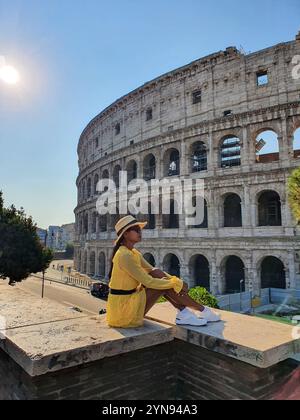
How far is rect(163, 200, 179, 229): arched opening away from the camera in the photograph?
2392cm

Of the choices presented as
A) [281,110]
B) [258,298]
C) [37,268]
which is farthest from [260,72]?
[37,268]

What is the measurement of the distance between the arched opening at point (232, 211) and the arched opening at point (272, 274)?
3.32m

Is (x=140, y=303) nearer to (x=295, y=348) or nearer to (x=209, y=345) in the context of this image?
(x=209, y=345)

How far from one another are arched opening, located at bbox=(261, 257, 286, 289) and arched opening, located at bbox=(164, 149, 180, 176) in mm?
9790

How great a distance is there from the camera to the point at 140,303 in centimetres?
318

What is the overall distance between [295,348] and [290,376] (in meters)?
0.25

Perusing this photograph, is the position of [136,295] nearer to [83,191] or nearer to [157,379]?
[157,379]

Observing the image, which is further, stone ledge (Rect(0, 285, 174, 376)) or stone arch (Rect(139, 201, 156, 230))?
stone arch (Rect(139, 201, 156, 230))

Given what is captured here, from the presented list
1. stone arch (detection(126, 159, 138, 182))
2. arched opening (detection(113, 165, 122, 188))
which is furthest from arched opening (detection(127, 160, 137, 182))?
arched opening (detection(113, 165, 122, 188))

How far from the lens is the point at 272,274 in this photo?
20.8 meters

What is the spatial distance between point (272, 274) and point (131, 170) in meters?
14.5

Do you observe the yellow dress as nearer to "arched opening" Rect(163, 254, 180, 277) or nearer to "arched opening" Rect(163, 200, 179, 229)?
"arched opening" Rect(163, 200, 179, 229)

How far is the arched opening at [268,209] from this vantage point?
21172 mm

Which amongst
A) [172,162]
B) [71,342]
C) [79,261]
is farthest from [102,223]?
[71,342]
